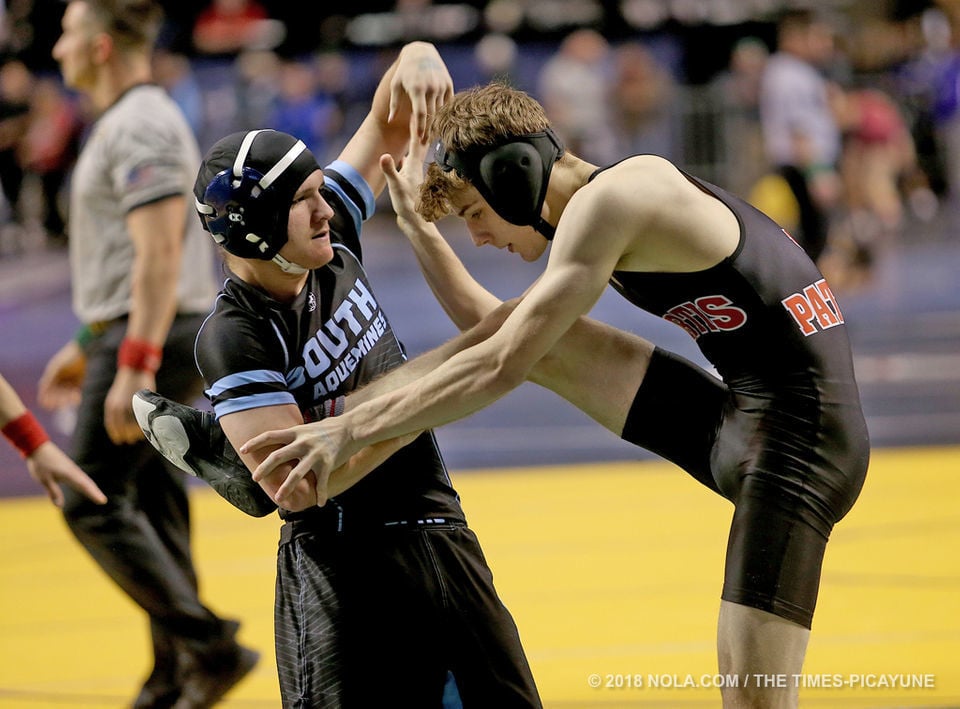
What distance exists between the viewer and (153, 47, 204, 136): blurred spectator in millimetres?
14555

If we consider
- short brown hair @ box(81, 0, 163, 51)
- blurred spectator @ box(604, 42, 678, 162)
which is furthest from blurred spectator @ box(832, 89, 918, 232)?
short brown hair @ box(81, 0, 163, 51)

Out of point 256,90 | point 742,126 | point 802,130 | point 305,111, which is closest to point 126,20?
point 802,130

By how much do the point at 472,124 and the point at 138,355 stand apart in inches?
69.3

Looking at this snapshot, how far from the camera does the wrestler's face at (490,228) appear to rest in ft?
10.8

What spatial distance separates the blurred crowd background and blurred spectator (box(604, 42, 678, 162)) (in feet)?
0.06

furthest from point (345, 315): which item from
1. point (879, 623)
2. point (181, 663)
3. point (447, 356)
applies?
point (879, 623)

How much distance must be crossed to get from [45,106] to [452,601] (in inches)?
546

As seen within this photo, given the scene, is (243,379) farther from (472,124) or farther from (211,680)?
(211,680)

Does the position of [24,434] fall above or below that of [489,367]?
below

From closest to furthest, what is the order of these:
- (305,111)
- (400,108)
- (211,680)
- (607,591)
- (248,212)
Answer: (248,212), (400,108), (211,680), (607,591), (305,111)

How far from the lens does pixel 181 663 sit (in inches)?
176

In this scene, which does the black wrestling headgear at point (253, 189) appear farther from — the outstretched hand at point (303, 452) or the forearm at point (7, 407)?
the forearm at point (7, 407)

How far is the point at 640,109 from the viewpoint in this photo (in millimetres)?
15867

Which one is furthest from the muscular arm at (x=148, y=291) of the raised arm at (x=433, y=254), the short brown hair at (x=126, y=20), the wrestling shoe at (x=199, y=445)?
the wrestling shoe at (x=199, y=445)
